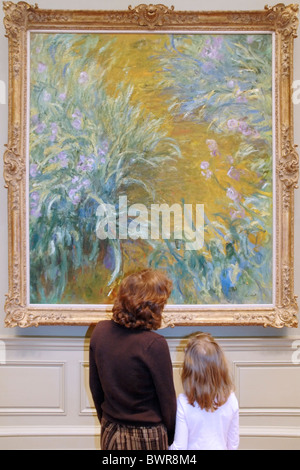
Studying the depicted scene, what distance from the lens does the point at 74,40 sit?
3404 millimetres

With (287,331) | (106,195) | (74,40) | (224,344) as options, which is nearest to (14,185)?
(106,195)

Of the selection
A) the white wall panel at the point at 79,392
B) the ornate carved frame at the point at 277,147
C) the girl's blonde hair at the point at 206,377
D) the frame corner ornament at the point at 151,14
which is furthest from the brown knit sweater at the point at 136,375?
the frame corner ornament at the point at 151,14

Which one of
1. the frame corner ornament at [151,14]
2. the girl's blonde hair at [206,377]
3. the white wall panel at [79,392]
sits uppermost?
the frame corner ornament at [151,14]

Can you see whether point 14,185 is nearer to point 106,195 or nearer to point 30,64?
point 106,195

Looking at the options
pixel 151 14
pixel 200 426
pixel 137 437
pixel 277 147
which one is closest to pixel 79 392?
pixel 137 437

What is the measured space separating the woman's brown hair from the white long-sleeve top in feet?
1.52

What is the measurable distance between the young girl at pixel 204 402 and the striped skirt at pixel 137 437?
8cm

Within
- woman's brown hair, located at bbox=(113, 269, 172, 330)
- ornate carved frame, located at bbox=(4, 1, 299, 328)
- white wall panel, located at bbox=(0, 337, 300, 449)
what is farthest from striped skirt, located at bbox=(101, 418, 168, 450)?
white wall panel, located at bbox=(0, 337, 300, 449)

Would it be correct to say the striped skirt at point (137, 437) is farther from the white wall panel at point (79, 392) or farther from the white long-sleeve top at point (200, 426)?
the white wall panel at point (79, 392)

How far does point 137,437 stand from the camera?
209cm

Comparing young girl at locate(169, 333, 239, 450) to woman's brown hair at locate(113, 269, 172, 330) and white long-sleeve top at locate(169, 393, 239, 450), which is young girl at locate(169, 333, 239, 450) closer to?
white long-sleeve top at locate(169, 393, 239, 450)

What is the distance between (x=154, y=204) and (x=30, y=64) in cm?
149

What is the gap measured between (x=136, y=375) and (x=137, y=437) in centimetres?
32

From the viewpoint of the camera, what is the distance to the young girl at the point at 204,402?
6.87ft
